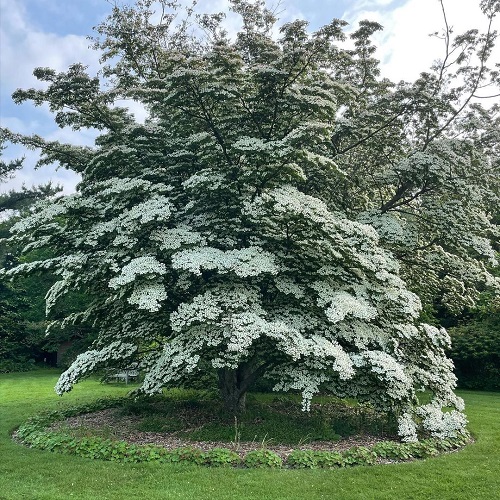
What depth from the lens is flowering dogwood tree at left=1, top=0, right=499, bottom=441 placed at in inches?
291

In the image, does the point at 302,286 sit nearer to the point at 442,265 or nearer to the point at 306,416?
the point at 306,416

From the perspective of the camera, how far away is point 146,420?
8.90 meters

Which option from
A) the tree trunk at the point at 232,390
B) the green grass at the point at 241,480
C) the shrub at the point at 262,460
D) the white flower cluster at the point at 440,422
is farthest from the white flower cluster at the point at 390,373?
the tree trunk at the point at 232,390

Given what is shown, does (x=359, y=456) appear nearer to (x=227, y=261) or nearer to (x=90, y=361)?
(x=227, y=261)

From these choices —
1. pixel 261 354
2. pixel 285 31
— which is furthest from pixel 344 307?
pixel 285 31

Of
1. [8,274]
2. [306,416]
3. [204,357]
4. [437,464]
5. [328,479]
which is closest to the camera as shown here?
[328,479]

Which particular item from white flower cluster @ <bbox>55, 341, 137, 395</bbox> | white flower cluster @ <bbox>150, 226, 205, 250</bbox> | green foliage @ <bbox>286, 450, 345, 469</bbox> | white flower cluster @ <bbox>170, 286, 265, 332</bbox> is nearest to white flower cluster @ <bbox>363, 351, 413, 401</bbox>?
green foliage @ <bbox>286, 450, 345, 469</bbox>

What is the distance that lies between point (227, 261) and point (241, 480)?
2.90 metres

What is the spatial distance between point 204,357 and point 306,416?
2.60 m

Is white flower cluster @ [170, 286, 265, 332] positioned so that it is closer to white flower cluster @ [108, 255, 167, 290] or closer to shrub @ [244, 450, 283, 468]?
white flower cluster @ [108, 255, 167, 290]

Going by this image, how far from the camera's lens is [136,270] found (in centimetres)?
708

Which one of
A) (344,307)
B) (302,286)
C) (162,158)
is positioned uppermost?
(162,158)

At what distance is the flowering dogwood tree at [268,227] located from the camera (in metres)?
7.38

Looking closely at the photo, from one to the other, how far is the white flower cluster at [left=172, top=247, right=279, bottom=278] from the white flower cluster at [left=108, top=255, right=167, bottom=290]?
0.25 meters
